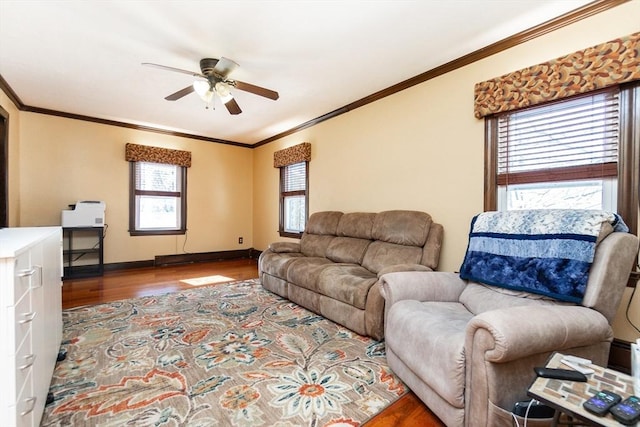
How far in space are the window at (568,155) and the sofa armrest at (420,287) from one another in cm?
88

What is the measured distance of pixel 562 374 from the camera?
1.07 m

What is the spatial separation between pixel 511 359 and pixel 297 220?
4308 mm

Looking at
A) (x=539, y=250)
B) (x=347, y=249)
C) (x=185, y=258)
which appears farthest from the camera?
(x=185, y=258)

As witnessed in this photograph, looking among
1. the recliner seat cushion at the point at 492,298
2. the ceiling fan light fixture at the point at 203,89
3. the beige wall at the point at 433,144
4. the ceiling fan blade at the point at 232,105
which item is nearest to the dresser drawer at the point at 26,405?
the recliner seat cushion at the point at 492,298

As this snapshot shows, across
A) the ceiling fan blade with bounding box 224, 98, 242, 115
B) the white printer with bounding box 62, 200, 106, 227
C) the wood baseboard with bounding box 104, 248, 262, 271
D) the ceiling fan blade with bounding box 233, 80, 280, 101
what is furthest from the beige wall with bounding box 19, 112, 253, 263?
the ceiling fan blade with bounding box 233, 80, 280, 101

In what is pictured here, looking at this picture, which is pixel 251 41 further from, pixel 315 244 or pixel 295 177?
pixel 295 177

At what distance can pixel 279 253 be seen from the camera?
3996 mm

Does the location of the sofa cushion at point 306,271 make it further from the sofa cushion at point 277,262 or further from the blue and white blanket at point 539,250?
the blue and white blanket at point 539,250

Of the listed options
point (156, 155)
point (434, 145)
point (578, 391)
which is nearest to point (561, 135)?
point (434, 145)

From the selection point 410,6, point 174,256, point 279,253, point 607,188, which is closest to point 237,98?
point 279,253

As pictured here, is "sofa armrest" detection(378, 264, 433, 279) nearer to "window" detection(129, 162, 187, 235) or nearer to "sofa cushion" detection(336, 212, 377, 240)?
"sofa cushion" detection(336, 212, 377, 240)

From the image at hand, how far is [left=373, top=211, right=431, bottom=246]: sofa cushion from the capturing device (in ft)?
9.56

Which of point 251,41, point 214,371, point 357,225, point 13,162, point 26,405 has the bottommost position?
point 214,371

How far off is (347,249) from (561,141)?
7.16 ft
